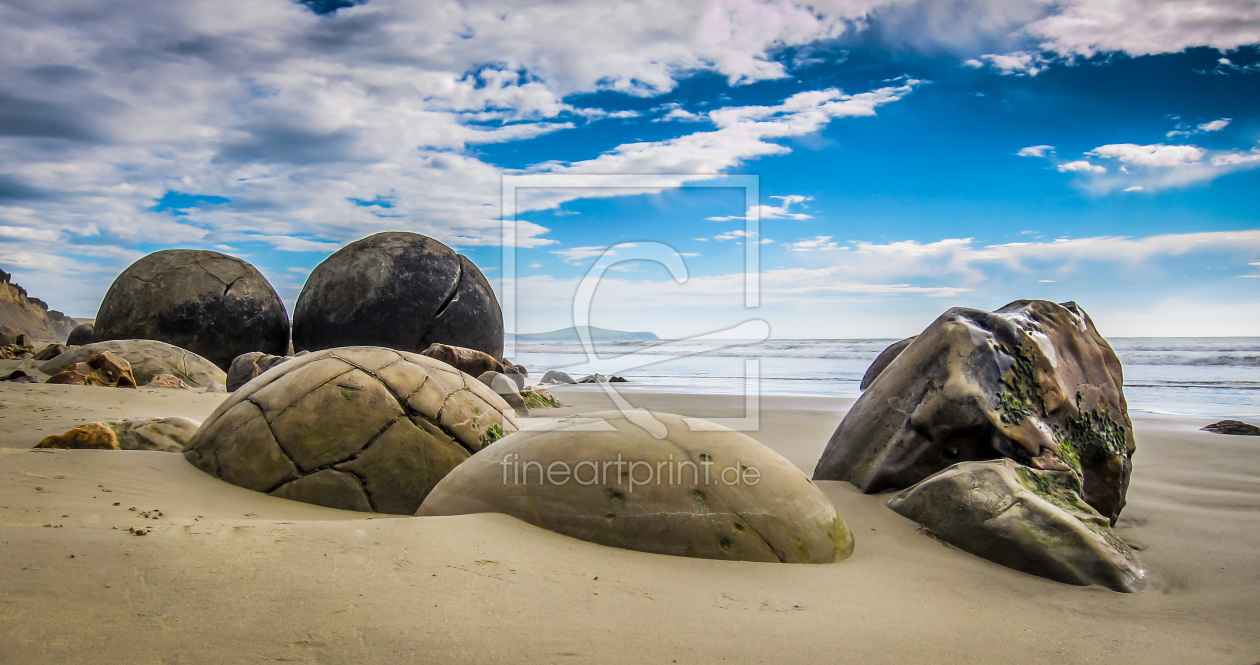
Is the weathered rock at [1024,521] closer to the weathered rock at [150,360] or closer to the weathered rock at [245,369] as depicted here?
the weathered rock at [245,369]

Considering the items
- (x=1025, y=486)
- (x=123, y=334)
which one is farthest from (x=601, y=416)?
(x=123, y=334)

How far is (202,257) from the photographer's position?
1056 cm

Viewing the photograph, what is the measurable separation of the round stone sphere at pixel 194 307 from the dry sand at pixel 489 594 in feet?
25.6

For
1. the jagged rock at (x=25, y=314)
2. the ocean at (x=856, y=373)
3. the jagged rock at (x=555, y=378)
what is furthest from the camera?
the jagged rock at (x=25, y=314)

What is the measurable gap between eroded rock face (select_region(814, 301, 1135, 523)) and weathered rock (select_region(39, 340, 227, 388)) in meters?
7.83

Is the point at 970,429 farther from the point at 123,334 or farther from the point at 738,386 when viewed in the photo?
the point at 123,334

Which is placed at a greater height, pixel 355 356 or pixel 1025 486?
pixel 355 356

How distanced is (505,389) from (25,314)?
3488 cm

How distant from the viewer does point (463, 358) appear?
324 inches

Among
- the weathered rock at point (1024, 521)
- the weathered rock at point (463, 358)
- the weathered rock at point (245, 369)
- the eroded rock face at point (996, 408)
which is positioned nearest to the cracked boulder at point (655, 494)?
the weathered rock at point (1024, 521)

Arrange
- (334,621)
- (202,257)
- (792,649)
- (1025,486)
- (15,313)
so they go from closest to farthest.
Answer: (334,621) < (792,649) < (1025,486) < (202,257) < (15,313)

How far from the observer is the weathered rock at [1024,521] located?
253 centimetres

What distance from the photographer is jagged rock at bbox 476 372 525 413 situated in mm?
6891

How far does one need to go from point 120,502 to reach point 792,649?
7.94ft
